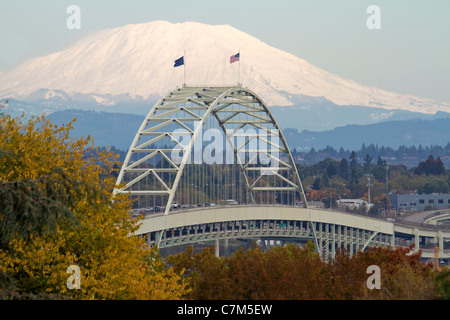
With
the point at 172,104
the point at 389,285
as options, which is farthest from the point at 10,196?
the point at 172,104

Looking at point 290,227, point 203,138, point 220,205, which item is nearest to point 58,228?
point 220,205

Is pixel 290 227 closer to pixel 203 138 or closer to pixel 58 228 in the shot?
pixel 203 138

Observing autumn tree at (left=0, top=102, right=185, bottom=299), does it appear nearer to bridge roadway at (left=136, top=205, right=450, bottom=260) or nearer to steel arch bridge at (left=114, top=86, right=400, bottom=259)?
steel arch bridge at (left=114, top=86, right=400, bottom=259)

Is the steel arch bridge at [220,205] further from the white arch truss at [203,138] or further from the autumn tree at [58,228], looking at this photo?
the autumn tree at [58,228]

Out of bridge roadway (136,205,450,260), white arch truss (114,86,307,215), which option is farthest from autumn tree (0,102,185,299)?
bridge roadway (136,205,450,260)

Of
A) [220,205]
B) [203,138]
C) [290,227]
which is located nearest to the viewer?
[220,205]
